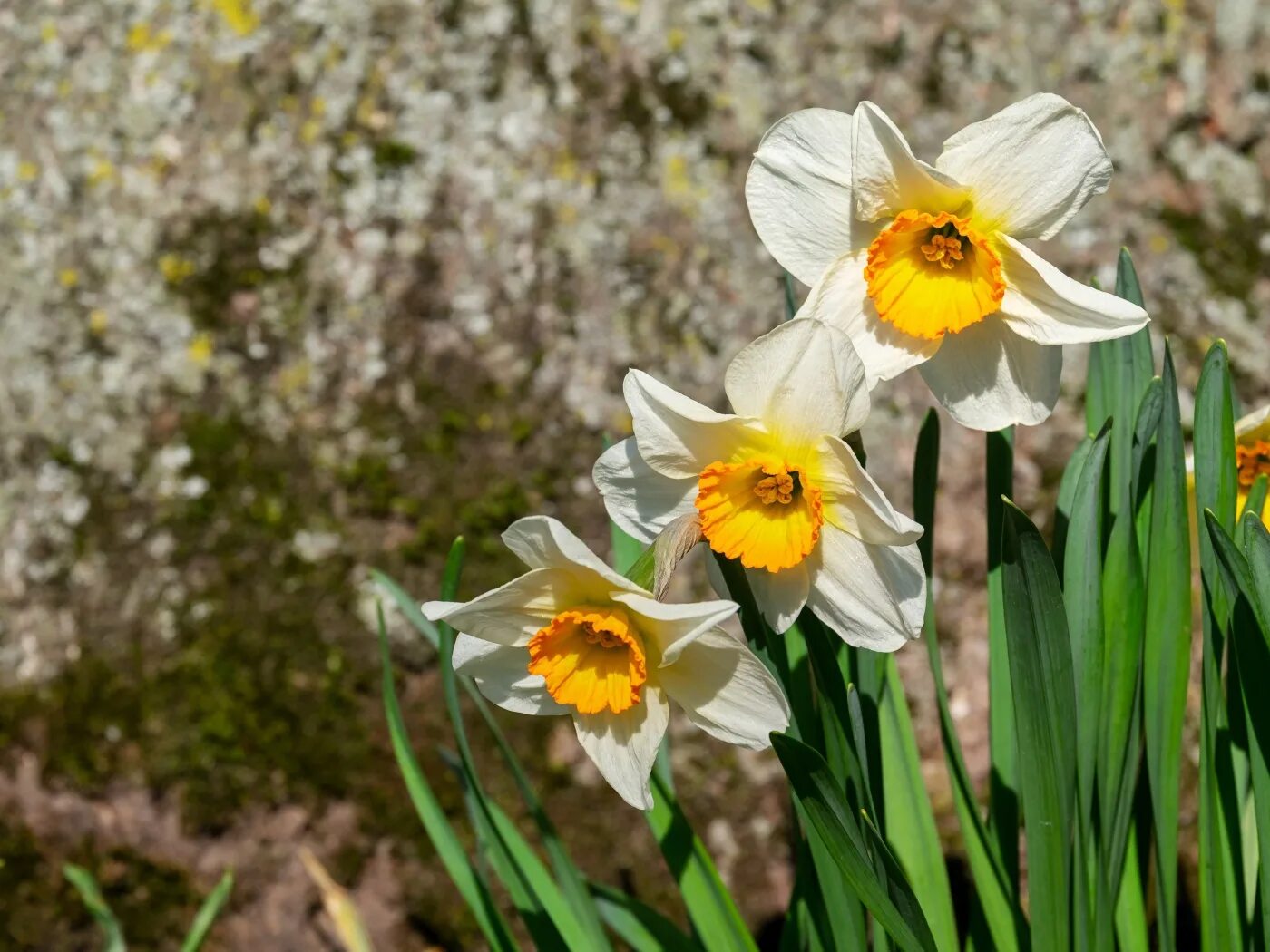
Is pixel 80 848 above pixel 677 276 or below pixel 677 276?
below

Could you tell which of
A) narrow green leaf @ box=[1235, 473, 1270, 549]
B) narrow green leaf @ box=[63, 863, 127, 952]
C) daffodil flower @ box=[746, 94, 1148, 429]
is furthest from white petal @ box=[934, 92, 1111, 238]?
narrow green leaf @ box=[63, 863, 127, 952]

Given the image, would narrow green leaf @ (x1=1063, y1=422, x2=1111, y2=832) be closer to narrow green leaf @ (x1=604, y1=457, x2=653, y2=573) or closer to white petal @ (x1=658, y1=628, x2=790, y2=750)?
white petal @ (x1=658, y1=628, x2=790, y2=750)

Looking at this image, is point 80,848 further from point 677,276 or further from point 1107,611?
point 1107,611

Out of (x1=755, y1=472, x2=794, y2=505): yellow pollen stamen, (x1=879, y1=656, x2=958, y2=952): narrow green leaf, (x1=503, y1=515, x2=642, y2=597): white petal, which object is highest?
(x1=755, y1=472, x2=794, y2=505): yellow pollen stamen

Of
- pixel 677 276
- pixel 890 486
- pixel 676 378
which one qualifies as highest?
pixel 677 276

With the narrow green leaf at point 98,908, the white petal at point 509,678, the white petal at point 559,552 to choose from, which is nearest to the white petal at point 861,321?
the white petal at point 559,552

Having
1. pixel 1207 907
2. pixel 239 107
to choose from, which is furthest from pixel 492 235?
pixel 1207 907

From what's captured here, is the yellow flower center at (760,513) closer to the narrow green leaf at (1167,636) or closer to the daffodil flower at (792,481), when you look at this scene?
the daffodil flower at (792,481)
